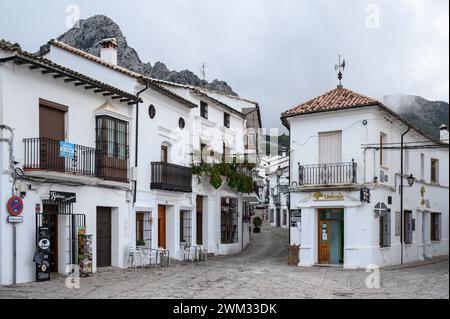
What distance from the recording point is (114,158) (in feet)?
66.4

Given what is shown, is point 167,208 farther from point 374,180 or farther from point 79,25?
point 79,25

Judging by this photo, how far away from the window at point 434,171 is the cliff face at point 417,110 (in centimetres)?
208

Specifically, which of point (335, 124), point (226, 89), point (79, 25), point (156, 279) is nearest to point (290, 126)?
point (335, 124)

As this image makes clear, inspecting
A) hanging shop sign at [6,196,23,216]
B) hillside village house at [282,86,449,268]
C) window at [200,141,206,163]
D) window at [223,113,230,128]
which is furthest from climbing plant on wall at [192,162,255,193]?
hanging shop sign at [6,196,23,216]

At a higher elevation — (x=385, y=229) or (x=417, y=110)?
(x=417, y=110)

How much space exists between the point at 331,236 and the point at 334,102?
201 inches

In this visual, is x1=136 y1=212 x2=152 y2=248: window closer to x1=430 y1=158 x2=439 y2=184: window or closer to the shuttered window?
the shuttered window

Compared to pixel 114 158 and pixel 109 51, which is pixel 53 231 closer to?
pixel 114 158

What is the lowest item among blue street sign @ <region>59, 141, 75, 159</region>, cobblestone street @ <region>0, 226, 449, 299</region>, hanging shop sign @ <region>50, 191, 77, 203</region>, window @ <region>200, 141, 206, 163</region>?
cobblestone street @ <region>0, 226, 449, 299</region>

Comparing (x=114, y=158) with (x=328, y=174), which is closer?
(x=114, y=158)

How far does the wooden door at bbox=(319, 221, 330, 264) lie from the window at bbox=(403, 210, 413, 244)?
4505 millimetres

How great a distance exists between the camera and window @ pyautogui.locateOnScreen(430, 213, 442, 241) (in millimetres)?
29453

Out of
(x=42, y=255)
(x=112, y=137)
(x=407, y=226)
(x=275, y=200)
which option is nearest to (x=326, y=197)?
(x=407, y=226)

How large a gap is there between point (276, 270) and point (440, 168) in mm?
12358
